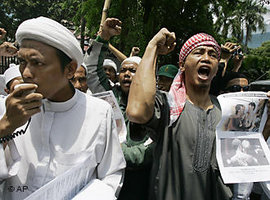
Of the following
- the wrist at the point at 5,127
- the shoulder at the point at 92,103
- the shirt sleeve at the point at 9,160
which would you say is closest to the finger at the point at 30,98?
the wrist at the point at 5,127

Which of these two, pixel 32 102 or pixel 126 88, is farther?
pixel 126 88

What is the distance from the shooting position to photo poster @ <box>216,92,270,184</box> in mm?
1649

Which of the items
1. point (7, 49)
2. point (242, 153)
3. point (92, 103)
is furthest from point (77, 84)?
point (242, 153)

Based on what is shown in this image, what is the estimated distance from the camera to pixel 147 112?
5.27 ft

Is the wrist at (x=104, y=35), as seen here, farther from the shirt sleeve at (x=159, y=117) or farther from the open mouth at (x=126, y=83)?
the shirt sleeve at (x=159, y=117)

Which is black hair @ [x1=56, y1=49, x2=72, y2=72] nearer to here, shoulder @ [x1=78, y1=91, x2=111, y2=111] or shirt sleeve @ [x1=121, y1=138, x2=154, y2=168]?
shoulder @ [x1=78, y1=91, x2=111, y2=111]

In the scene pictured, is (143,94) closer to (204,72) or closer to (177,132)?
(177,132)

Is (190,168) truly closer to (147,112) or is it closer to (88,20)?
(147,112)

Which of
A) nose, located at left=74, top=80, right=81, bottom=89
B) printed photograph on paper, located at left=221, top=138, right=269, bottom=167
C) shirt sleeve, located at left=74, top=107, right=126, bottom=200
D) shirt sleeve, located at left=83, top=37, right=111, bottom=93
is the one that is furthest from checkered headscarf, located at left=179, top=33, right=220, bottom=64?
nose, located at left=74, top=80, right=81, bottom=89

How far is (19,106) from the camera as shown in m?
1.15

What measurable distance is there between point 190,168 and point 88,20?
7138mm

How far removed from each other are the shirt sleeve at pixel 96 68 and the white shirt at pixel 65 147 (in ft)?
3.91

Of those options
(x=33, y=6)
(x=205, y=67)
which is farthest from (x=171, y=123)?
(x=33, y=6)

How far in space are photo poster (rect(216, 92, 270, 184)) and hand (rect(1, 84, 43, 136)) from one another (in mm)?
1111
